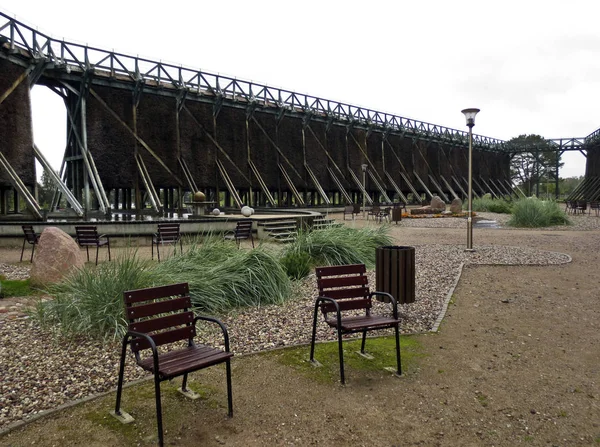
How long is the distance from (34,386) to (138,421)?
46.8 inches

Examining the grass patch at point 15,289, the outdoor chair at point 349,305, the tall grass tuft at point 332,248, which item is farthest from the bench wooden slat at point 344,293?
the grass patch at point 15,289

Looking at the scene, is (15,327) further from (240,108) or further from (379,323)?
(240,108)

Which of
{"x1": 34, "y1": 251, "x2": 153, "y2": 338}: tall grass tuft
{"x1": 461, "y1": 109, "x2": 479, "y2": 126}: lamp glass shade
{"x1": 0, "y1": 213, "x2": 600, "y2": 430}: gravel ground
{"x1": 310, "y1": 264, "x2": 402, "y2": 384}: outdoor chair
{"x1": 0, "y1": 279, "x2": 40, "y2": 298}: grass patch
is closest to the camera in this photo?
{"x1": 0, "y1": 213, "x2": 600, "y2": 430}: gravel ground

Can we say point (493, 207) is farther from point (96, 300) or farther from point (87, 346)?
point (87, 346)

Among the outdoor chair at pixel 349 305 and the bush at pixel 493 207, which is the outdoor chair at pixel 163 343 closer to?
the outdoor chair at pixel 349 305

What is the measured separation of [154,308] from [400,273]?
10.8ft

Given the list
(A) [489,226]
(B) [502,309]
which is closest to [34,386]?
(B) [502,309]

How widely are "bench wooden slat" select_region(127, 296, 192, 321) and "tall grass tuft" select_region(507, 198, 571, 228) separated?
1992 cm

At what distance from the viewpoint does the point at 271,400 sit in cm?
350

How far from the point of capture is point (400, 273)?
5.65 m

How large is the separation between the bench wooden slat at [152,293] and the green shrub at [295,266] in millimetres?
4326

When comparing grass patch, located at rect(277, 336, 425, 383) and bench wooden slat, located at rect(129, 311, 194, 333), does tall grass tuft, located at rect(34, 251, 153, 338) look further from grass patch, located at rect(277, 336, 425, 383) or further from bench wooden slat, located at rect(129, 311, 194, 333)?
grass patch, located at rect(277, 336, 425, 383)

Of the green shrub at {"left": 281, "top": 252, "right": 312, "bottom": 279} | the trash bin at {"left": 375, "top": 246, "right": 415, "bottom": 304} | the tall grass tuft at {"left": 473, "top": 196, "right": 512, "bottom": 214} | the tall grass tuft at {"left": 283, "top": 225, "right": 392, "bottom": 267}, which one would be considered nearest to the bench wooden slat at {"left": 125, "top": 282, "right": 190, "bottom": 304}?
the trash bin at {"left": 375, "top": 246, "right": 415, "bottom": 304}

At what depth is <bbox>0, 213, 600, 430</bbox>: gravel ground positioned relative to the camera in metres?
3.57
